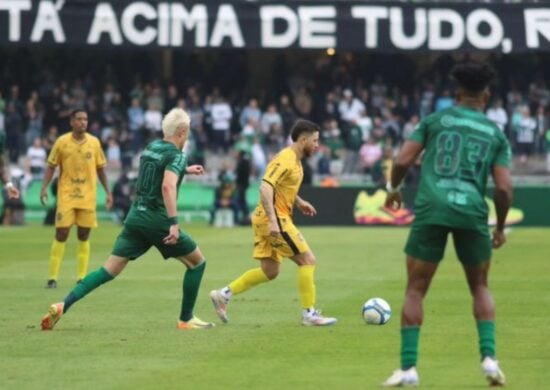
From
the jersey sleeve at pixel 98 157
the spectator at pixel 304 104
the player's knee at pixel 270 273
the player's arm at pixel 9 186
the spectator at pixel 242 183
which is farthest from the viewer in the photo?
the spectator at pixel 304 104

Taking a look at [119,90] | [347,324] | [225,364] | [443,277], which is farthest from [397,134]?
[225,364]

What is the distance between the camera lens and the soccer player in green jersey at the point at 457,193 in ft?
35.0

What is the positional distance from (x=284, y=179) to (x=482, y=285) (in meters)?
4.83

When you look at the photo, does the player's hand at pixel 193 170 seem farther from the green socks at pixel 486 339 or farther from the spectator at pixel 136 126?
the spectator at pixel 136 126

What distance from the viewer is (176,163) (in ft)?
46.9

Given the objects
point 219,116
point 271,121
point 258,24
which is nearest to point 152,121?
point 219,116

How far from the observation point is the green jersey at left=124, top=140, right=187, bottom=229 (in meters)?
14.3

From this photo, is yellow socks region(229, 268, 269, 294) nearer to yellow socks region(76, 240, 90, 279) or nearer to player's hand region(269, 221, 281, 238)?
player's hand region(269, 221, 281, 238)

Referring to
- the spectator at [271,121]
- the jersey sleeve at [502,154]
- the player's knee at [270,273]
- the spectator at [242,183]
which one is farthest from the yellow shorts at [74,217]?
the spectator at [271,121]

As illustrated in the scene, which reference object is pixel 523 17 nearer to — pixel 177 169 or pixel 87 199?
pixel 87 199

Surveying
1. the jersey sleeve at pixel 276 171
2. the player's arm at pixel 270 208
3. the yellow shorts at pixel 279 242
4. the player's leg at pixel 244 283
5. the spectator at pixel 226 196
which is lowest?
the spectator at pixel 226 196

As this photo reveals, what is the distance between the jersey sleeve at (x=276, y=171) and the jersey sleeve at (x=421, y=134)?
15.5 ft

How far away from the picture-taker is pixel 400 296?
1886 centimetres

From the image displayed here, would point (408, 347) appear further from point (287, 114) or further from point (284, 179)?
point (287, 114)
